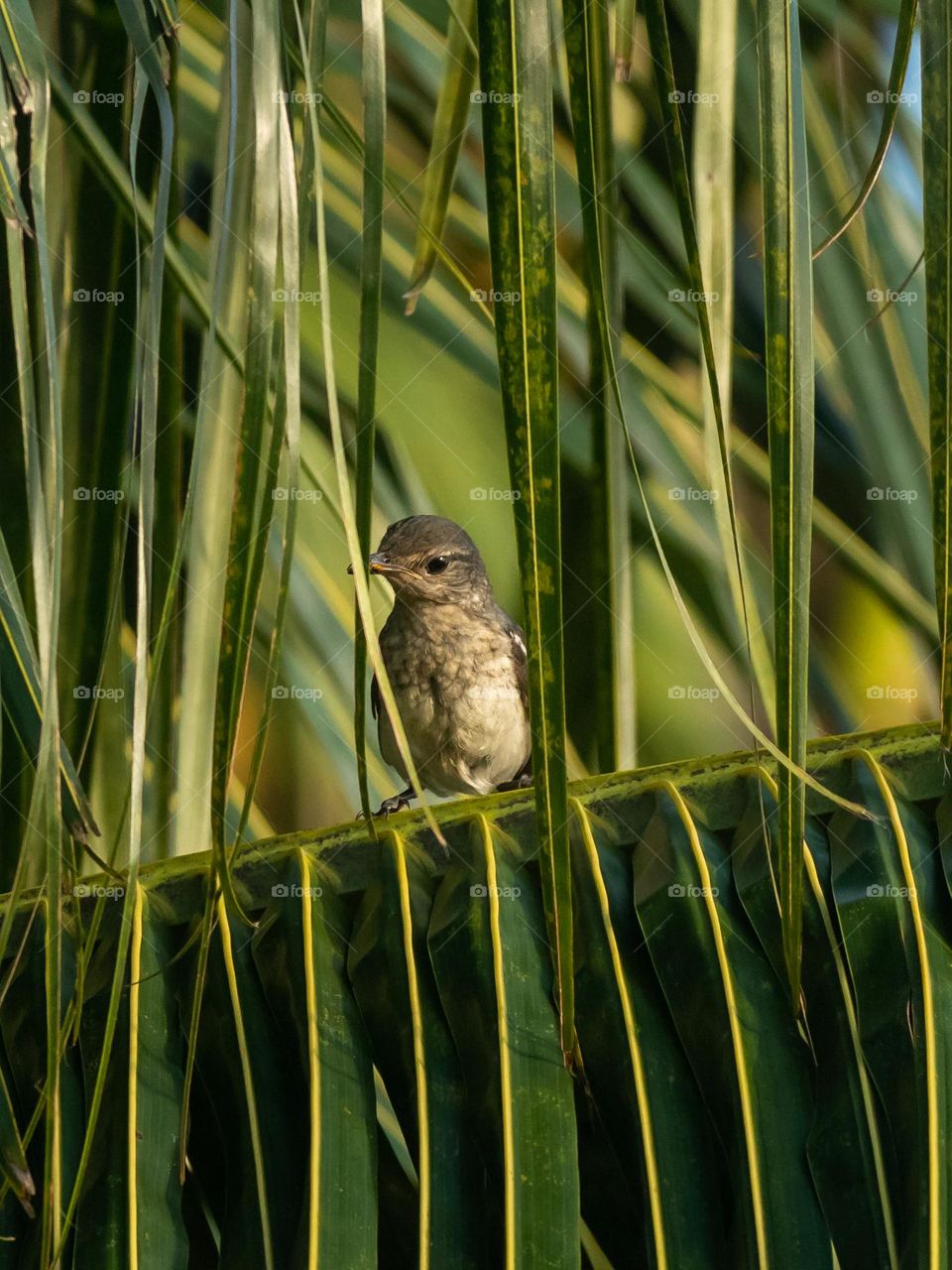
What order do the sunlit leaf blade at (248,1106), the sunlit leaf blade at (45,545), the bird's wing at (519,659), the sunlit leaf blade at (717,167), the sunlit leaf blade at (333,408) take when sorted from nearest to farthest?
1. the sunlit leaf blade at (333,408)
2. the sunlit leaf blade at (45,545)
3. the sunlit leaf blade at (248,1106)
4. the sunlit leaf blade at (717,167)
5. the bird's wing at (519,659)

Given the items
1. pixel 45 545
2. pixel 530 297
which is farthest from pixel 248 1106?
pixel 530 297

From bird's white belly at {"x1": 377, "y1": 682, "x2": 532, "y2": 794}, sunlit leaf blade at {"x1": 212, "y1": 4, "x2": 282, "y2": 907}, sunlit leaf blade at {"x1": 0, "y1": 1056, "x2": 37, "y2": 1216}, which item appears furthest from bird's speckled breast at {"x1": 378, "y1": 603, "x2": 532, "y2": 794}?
sunlit leaf blade at {"x1": 212, "y1": 4, "x2": 282, "y2": 907}

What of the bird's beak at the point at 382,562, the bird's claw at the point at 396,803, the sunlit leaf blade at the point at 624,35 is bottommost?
the bird's claw at the point at 396,803

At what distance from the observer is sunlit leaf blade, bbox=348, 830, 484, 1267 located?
→ 146cm

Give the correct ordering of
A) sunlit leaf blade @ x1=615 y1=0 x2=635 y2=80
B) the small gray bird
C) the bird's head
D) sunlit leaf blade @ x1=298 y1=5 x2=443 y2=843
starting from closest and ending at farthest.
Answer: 1. sunlit leaf blade @ x1=298 y1=5 x2=443 y2=843
2. sunlit leaf blade @ x1=615 y1=0 x2=635 y2=80
3. the bird's head
4. the small gray bird

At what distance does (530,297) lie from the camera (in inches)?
44.9

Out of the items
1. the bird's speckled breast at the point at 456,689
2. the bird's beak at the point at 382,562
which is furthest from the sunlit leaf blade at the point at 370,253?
the bird's speckled breast at the point at 456,689

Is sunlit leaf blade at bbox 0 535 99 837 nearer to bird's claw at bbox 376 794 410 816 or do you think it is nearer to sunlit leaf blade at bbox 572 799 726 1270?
sunlit leaf blade at bbox 572 799 726 1270

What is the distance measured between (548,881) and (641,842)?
366mm

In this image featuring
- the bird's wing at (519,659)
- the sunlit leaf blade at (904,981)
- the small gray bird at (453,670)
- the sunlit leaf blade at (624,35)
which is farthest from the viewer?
the bird's wing at (519,659)

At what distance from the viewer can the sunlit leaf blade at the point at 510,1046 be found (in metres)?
1.43

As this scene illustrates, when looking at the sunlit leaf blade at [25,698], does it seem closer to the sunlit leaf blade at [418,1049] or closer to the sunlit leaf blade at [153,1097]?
the sunlit leaf blade at [153,1097]

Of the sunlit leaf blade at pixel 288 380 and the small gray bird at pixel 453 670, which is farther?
the small gray bird at pixel 453 670

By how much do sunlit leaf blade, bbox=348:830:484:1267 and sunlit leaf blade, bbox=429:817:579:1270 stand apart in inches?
0.8
